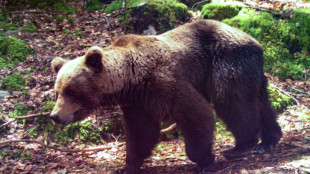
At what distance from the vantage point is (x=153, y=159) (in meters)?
6.55

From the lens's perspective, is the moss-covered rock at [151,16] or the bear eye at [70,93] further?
the moss-covered rock at [151,16]

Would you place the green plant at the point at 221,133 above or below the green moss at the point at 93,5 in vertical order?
below

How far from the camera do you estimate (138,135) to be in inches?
233

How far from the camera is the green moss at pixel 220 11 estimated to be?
10.7 m

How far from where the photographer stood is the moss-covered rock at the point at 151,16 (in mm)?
10242

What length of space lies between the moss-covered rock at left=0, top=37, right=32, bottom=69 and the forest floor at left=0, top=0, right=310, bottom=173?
0.22 m

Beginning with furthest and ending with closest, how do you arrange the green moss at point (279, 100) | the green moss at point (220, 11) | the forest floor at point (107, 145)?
the green moss at point (220, 11), the green moss at point (279, 100), the forest floor at point (107, 145)

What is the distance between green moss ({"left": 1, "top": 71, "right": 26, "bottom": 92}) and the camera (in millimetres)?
7691

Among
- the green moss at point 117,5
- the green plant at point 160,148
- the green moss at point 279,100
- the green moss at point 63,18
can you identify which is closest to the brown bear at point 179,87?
the green plant at point 160,148

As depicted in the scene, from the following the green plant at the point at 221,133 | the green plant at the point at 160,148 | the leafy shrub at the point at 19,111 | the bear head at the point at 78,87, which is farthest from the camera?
the green plant at the point at 221,133

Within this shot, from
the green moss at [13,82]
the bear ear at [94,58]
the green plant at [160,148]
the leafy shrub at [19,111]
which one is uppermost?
the bear ear at [94,58]

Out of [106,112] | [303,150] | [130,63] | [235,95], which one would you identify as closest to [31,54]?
[106,112]

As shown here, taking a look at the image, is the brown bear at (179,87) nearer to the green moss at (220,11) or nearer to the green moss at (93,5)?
the green moss at (220,11)

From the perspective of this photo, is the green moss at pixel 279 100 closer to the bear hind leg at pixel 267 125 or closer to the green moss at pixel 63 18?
the bear hind leg at pixel 267 125
